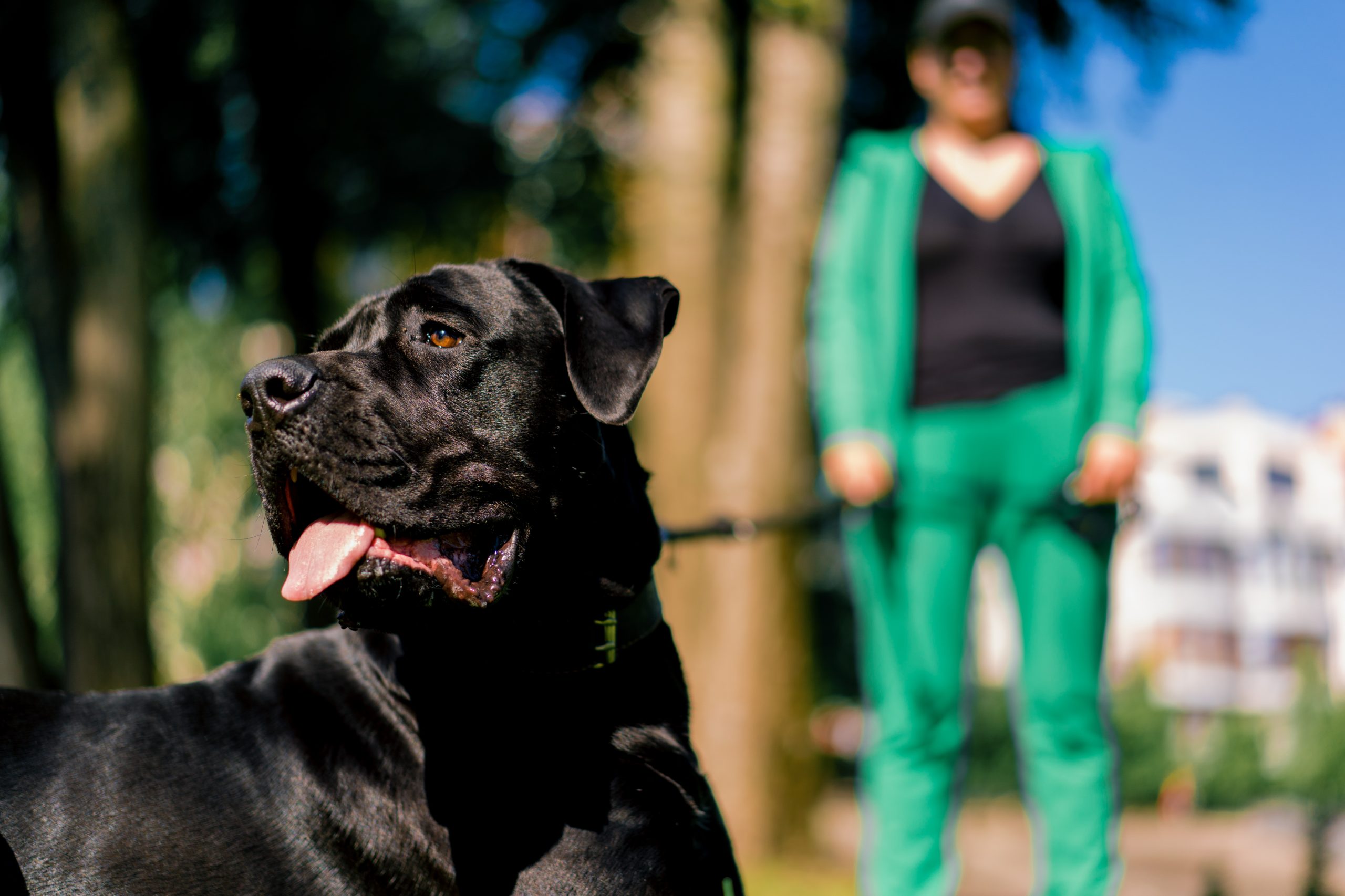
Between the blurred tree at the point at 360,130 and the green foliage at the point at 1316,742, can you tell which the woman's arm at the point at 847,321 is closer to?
the blurred tree at the point at 360,130

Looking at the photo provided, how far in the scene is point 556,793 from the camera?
2.25 metres

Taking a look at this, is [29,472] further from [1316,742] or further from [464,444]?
[464,444]

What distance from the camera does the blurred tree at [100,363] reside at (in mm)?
6102

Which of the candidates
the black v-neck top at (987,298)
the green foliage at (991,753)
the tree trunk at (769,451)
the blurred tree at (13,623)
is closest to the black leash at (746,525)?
the black v-neck top at (987,298)

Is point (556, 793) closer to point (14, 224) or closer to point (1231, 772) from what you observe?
point (14, 224)

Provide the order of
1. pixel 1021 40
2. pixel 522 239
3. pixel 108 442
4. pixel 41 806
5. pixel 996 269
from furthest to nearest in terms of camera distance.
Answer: pixel 522 239, pixel 1021 40, pixel 108 442, pixel 996 269, pixel 41 806

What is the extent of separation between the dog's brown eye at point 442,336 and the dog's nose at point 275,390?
32cm

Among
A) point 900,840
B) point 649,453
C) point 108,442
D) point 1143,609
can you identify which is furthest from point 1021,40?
point 1143,609

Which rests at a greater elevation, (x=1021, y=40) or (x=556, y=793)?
(x=1021, y=40)

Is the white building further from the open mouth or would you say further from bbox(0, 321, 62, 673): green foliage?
the open mouth

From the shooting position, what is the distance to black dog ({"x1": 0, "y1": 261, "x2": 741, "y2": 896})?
86.9 inches

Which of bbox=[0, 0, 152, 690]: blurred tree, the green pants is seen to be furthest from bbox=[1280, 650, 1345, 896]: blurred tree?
bbox=[0, 0, 152, 690]: blurred tree

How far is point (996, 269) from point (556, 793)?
1.91 meters

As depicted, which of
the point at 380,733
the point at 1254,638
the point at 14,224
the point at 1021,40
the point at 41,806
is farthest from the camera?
the point at 1254,638
